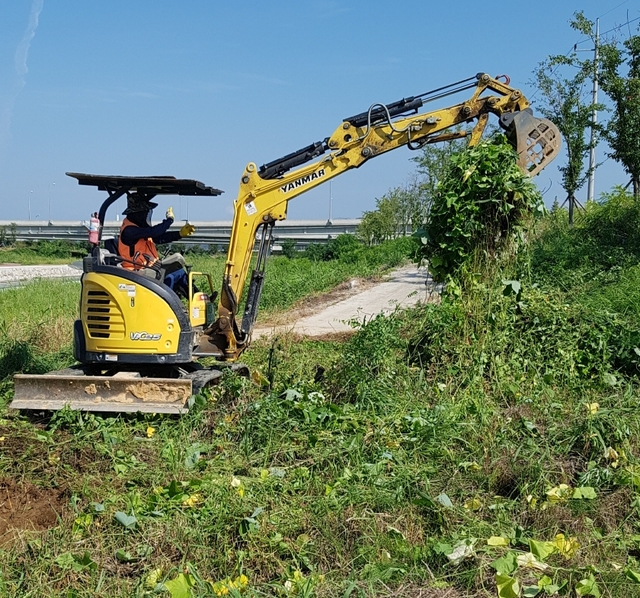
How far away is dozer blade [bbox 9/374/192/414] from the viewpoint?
7074 millimetres

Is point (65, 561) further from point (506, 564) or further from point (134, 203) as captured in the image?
point (134, 203)

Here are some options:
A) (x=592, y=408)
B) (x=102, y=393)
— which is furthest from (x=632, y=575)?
(x=102, y=393)

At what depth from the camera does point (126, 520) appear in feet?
15.9

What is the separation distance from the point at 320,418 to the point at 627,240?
30.0 feet

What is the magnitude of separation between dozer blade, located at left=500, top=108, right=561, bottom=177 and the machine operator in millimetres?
3745

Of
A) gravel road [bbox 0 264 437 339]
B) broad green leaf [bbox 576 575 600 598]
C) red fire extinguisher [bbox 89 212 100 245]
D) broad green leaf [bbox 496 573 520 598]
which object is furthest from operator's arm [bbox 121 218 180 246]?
broad green leaf [bbox 576 575 600 598]

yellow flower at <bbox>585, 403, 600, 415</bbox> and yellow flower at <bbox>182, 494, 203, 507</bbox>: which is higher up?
yellow flower at <bbox>585, 403, 600, 415</bbox>

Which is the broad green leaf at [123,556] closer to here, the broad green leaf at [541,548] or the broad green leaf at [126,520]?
the broad green leaf at [126,520]

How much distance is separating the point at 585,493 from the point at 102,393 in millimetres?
4586

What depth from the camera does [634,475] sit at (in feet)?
16.8

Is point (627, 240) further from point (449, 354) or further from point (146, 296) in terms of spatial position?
point (146, 296)

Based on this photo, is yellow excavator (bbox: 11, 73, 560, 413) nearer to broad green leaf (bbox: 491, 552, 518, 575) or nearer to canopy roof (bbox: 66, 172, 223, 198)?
canopy roof (bbox: 66, 172, 223, 198)

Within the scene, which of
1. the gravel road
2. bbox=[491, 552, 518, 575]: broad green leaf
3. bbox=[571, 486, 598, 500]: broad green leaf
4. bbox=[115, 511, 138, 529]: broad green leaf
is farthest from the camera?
the gravel road

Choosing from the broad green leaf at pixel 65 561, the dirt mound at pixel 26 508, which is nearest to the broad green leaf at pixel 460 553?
the broad green leaf at pixel 65 561
